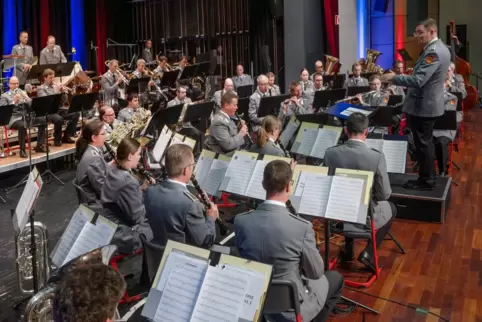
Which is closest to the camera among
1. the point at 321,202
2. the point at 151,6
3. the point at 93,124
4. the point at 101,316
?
the point at 101,316

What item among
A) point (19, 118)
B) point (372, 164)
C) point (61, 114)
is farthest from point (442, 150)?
point (19, 118)

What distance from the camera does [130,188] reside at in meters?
4.50

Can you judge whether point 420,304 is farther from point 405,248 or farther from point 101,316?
point 101,316

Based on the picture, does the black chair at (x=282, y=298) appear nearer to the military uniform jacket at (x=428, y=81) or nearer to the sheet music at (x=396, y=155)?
the sheet music at (x=396, y=155)

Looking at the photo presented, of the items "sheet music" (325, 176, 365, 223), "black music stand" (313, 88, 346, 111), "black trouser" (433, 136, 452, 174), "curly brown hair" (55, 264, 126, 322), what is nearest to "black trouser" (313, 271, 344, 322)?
"sheet music" (325, 176, 365, 223)

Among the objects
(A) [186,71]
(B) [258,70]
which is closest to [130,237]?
(A) [186,71]

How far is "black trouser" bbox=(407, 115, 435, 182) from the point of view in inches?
245

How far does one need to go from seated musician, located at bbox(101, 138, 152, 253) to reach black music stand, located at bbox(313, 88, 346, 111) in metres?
4.76

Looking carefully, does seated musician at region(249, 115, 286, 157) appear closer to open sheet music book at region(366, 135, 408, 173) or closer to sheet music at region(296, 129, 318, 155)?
sheet music at region(296, 129, 318, 155)

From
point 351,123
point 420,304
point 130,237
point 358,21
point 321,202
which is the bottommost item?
point 420,304

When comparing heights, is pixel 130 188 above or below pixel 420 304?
above

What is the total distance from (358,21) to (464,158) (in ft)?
24.5

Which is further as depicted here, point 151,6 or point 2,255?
point 151,6

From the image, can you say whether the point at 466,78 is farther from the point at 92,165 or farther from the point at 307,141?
the point at 92,165
